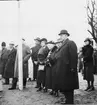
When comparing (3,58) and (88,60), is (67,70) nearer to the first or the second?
(88,60)

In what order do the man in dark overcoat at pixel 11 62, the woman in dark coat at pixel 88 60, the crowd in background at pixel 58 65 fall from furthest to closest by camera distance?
the man in dark overcoat at pixel 11 62
the woman in dark coat at pixel 88 60
the crowd in background at pixel 58 65

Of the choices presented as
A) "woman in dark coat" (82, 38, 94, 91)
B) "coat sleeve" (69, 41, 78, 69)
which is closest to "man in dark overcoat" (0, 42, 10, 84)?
"woman in dark coat" (82, 38, 94, 91)

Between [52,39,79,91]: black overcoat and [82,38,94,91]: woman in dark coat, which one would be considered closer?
[52,39,79,91]: black overcoat

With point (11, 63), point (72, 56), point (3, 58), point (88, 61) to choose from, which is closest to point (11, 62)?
point (11, 63)

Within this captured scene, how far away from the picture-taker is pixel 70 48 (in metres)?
7.41

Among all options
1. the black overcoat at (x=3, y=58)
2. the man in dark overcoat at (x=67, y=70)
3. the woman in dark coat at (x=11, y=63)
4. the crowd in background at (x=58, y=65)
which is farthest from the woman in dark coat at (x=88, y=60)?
the black overcoat at (x=3, y=58)

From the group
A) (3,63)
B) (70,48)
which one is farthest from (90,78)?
(3,63)

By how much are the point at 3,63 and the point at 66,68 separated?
6903 millimetres

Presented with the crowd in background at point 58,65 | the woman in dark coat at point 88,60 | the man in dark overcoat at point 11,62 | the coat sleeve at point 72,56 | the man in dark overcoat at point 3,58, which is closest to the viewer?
the coat sleeve at point 72,56

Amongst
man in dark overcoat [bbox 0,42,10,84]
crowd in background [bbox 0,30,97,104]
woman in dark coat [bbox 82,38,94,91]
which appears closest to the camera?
crowd in background [bbox 0,30,97,104]

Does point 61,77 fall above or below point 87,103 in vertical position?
above

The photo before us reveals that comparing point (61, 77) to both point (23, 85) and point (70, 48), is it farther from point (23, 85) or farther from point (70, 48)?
point (23, 85)

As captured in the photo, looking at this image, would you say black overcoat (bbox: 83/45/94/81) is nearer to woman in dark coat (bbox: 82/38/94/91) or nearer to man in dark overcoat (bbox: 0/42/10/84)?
woman in dark coat (bbox: 82/38/94/91)

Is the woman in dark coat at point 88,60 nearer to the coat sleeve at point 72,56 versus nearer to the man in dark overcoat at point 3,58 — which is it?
the coat sleeve at point 72,56
